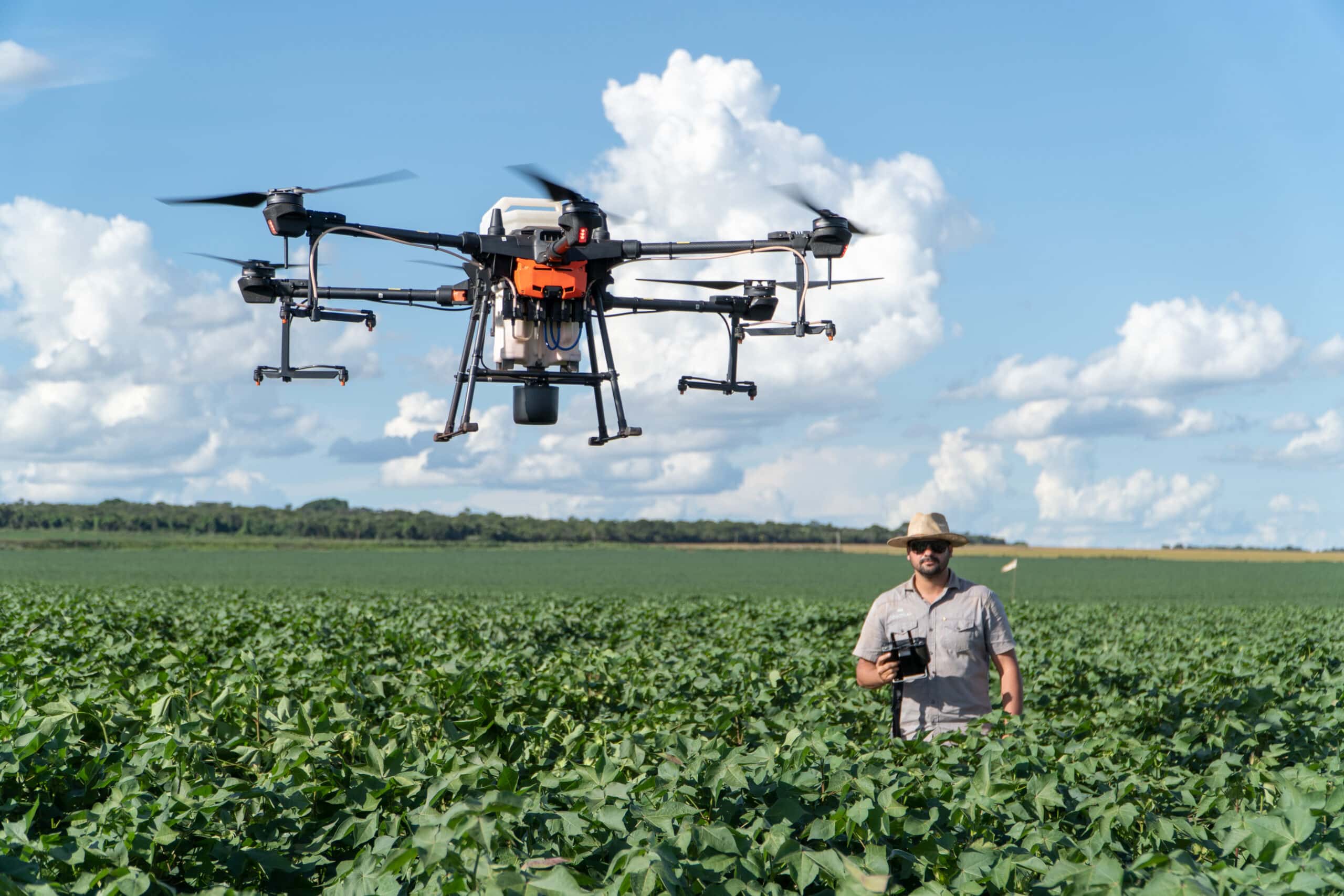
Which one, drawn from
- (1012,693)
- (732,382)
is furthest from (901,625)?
(732,382)

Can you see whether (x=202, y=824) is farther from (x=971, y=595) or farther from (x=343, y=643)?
(x=343, y=643)

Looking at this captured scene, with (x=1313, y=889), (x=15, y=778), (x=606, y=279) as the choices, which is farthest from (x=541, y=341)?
(x=1313, y=889)

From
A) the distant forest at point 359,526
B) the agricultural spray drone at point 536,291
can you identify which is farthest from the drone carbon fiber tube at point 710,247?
the distant forest at point 359,526

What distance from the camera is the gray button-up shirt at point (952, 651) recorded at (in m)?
6.87

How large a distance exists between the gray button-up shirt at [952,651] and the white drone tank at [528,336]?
307cm

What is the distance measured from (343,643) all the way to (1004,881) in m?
8.62

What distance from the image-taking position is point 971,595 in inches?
275

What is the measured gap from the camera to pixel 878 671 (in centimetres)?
676

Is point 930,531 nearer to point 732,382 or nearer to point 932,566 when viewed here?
point 932,566

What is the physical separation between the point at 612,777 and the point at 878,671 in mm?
3280

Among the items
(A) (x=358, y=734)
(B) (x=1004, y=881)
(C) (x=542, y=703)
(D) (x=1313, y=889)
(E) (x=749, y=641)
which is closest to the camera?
(D) (x=1313, y=889)

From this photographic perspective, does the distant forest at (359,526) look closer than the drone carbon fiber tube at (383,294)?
No

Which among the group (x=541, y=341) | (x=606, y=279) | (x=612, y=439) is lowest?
(x=612, y=439)

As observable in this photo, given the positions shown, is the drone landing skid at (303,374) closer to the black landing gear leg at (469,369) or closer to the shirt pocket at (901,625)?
the black landing gear leg at (469,369)
